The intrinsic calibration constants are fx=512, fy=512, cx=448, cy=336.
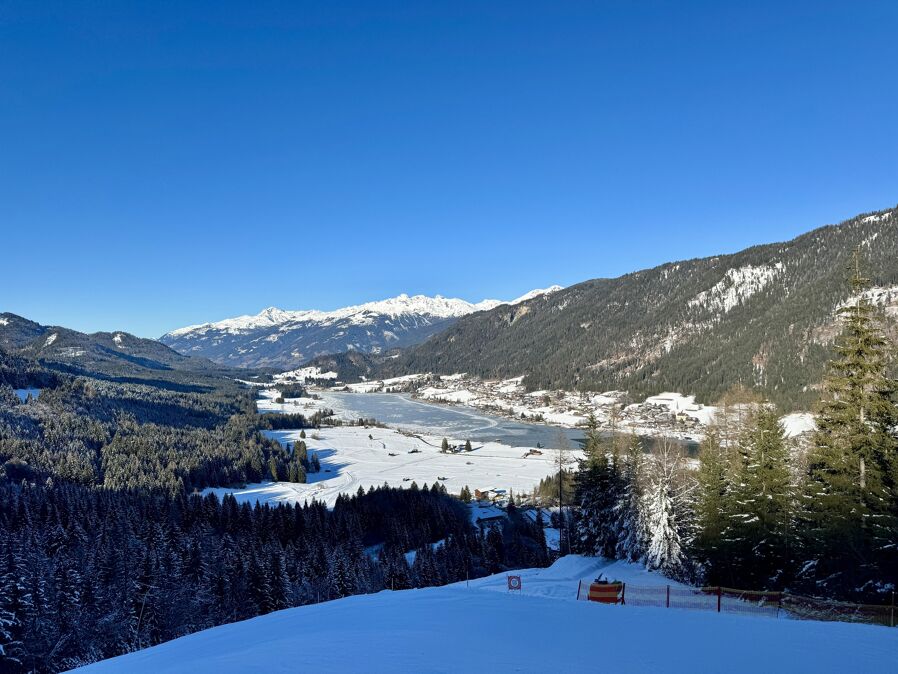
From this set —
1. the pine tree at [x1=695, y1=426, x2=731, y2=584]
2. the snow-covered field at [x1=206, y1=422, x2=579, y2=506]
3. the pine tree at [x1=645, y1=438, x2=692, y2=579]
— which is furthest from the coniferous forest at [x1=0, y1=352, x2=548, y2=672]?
the pine tree at [x1=695, y1=426, x2=731, y2=584]

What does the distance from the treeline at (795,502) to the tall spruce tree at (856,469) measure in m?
0.04

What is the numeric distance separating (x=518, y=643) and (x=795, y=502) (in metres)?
19.0

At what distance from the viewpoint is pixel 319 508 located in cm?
6812

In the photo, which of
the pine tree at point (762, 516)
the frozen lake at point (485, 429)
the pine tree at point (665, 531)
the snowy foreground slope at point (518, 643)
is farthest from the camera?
the frozen lake at point (485, 429)

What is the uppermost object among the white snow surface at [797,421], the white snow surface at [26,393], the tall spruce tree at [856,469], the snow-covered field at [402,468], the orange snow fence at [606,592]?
the tall spruce tree at [856,469]

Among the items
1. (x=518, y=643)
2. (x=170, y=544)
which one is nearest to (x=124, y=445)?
(x=170, y=544)

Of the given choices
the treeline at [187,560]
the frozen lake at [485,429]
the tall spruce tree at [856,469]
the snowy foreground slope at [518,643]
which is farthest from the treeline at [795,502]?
the frozen lake at [485,429]

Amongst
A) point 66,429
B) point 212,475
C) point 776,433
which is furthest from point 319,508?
point 66,429

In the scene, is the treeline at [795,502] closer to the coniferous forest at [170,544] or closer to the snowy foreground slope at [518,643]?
the snowy foreground slope at [518,643]

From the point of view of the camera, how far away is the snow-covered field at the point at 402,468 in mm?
92625

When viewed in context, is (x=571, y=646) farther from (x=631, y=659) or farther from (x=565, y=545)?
(x=565, y=545)

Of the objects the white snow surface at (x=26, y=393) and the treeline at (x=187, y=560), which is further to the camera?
the white snow surface at (x=26, y=393)

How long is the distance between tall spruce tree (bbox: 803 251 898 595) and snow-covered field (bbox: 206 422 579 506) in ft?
227

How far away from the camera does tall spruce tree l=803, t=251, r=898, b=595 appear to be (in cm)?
1709
